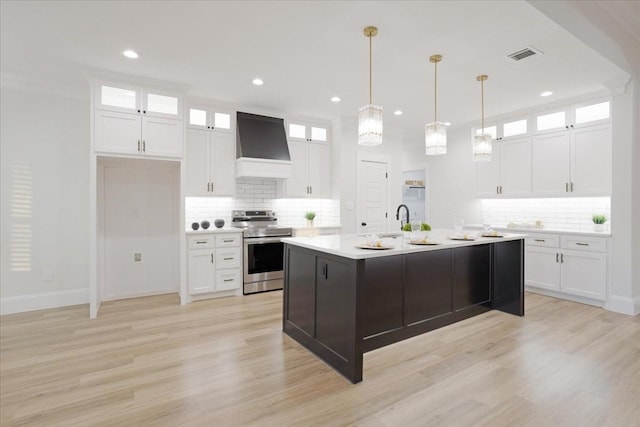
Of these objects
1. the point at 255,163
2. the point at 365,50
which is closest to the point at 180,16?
the point at 365,50

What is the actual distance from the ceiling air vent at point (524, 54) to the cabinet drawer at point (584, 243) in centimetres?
252

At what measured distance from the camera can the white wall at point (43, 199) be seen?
13.0 ft

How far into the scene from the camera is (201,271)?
4500 millimetres

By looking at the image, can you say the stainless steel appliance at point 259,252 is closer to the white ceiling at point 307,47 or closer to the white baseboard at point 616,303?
the white ceiling at point 307,47

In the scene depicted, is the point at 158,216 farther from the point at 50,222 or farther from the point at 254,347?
the point at 254,347

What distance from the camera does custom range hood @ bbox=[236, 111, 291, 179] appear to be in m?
4.86

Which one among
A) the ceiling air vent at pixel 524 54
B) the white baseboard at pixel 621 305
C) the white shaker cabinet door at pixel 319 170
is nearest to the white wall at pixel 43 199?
the white shaker cabinet door at pixel 319 170

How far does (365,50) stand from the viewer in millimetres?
3248

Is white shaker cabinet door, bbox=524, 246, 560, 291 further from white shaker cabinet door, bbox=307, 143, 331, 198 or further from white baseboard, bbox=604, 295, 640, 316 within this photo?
white shaker cabinet door, bbox=307, 143, 331, 198

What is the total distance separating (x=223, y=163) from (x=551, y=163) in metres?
4.93

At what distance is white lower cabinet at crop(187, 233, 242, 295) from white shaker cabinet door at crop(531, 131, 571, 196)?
183 inches

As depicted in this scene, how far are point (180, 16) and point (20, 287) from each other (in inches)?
153

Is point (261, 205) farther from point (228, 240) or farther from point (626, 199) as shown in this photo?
point (626, 199)

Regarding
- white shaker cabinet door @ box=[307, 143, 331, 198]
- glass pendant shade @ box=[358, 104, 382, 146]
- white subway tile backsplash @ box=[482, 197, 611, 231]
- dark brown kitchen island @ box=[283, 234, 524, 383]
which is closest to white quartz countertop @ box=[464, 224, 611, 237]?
white subway tile backsplash @ box=[482, 197, 611, 231]
